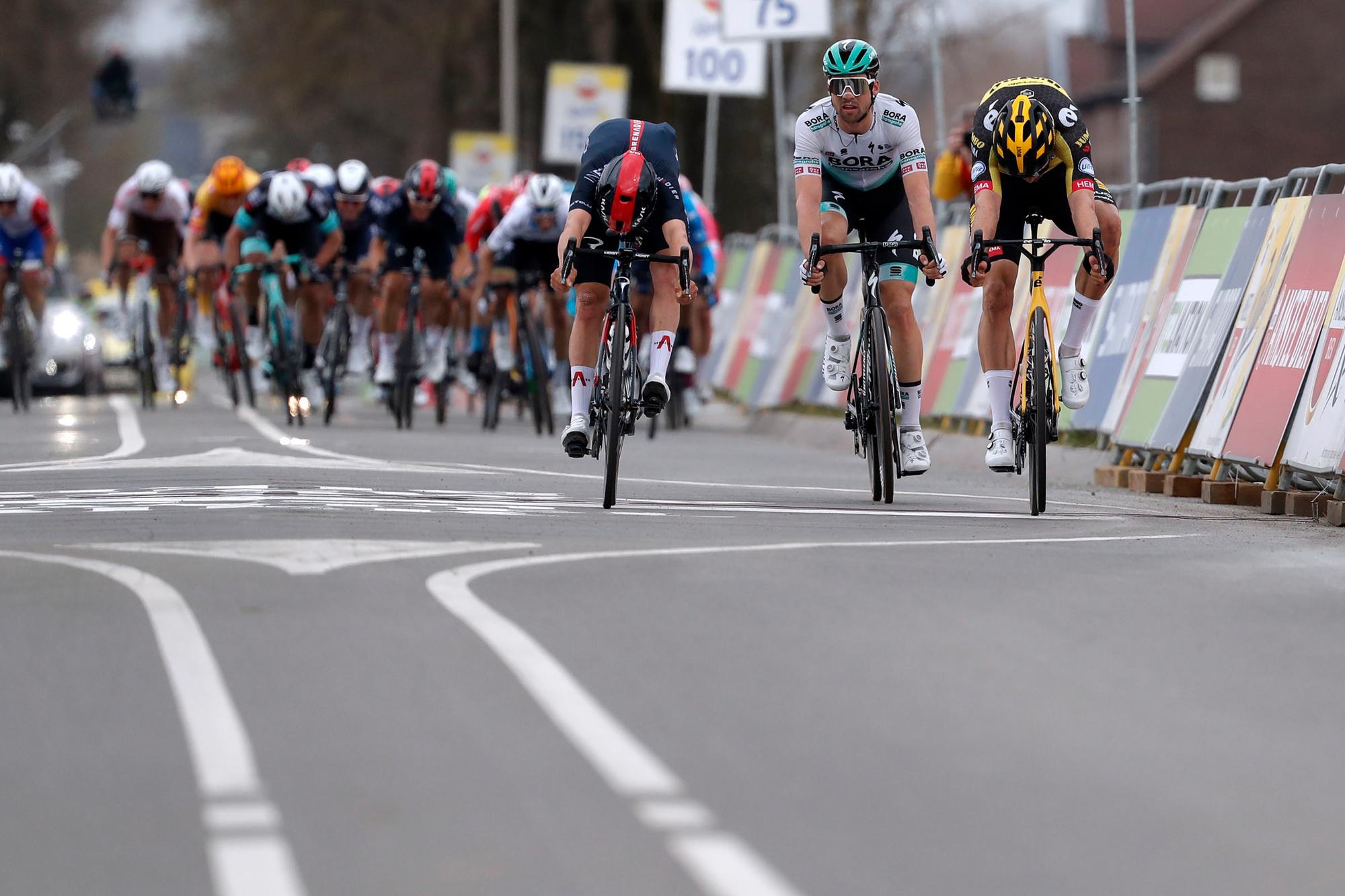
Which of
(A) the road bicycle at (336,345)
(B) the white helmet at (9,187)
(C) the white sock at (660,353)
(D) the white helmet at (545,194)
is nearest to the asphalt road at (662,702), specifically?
(C) the white sock at (660,353)

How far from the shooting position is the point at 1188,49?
8006 centimetres

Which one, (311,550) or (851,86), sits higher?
(851,86)

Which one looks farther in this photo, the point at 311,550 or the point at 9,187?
the point at 9,187

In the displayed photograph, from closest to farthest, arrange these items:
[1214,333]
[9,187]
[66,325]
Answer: [1214,333] < [9,187] < [66,325]

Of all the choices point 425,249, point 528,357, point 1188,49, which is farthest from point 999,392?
point 1188,49

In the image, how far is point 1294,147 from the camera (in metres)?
81.1

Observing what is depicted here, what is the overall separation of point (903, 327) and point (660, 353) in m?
1.16

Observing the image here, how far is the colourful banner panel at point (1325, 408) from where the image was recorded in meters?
Answer: 11.2

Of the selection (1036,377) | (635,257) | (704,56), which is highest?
(704,56)

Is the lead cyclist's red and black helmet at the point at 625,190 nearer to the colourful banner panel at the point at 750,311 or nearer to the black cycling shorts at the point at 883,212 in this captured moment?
the black cycling shorts at the point at 883,212

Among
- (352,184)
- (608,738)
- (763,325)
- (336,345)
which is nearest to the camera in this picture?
(608,738)

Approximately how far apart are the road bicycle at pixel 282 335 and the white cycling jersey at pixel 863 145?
28.2 feet

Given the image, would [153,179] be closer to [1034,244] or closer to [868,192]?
[868,192]

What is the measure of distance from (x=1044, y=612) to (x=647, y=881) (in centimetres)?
340
